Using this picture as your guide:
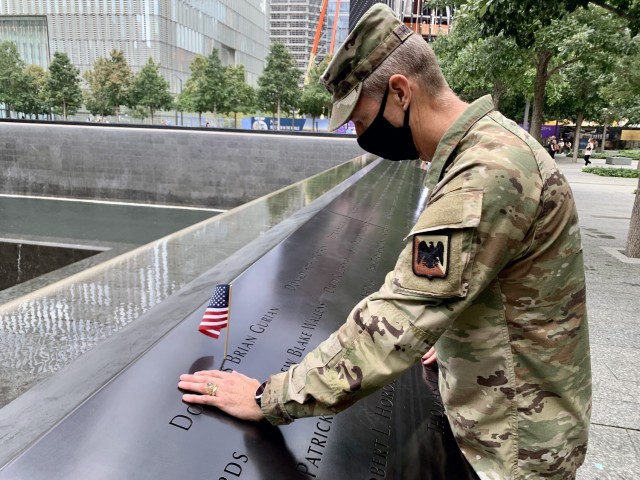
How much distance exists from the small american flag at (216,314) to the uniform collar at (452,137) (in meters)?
0.69

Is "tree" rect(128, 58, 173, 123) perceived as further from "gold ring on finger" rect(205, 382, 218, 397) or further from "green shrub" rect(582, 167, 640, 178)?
"gold ring on finger" rect(205, 382, 218, 397)

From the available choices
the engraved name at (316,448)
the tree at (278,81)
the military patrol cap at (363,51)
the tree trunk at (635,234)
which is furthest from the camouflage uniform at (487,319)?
the tree at (278,81)

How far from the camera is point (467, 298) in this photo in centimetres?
98

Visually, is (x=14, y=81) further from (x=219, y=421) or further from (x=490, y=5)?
(x=219, y=421)

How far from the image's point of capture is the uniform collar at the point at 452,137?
3.68ft

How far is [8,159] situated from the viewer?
61.7ft

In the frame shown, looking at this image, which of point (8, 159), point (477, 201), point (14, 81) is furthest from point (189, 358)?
point (14, 81)

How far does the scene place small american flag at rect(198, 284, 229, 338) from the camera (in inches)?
57.6

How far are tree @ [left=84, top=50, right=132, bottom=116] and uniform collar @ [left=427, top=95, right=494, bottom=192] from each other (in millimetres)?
49153

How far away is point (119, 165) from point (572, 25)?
49.9ft

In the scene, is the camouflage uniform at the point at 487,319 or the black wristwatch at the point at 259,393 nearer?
the camouflage uniform at the point at 487,319

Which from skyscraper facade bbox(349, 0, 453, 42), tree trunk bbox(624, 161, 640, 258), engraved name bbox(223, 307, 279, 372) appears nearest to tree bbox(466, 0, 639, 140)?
tree trunk bbox(624, 161, 640, 258)

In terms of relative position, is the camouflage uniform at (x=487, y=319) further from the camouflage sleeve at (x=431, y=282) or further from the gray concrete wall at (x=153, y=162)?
the gray concrete wall at (x=153, y=162)

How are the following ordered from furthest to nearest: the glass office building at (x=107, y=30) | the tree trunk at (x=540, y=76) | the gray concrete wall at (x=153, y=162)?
the glass office building at (x=107, y=30)
the gray concrete wall at (x=153, y=162)
the tree trunk at (x=540, y=76)
